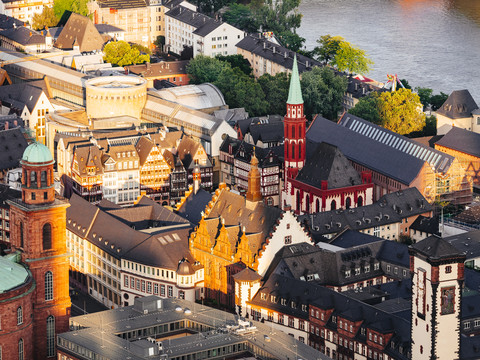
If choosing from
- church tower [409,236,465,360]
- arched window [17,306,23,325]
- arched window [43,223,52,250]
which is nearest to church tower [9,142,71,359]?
arched window [43,223,52,250]

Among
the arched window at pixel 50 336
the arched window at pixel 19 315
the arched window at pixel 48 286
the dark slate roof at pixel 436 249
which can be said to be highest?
the dark slate roof at pixel 436 249

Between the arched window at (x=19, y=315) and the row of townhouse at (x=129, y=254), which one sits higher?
the arched window at (x=19, y=315)

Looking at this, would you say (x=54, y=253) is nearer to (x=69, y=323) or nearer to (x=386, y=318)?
(x=69, y=323)

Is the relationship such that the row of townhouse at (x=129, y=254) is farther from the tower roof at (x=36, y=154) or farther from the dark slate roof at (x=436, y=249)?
the dark slate roof at (x=436, y=249)

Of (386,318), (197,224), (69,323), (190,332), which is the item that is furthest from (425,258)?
(197,224)

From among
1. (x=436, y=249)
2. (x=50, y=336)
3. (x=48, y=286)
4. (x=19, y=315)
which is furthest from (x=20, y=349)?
(x=436, y=249)

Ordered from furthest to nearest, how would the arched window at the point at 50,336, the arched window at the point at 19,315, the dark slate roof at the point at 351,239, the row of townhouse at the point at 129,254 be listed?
the dark slate roof at the point at 351,239 < the row of townhouse at the point at 129,254 < the arched window at the point at 50,336 < the arched window at the point at 19,315

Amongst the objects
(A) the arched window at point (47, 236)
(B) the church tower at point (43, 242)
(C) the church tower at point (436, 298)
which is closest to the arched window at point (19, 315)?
(B) the church tower at point (43, 242)

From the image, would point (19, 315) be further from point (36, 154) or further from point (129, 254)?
point (129, 254)
